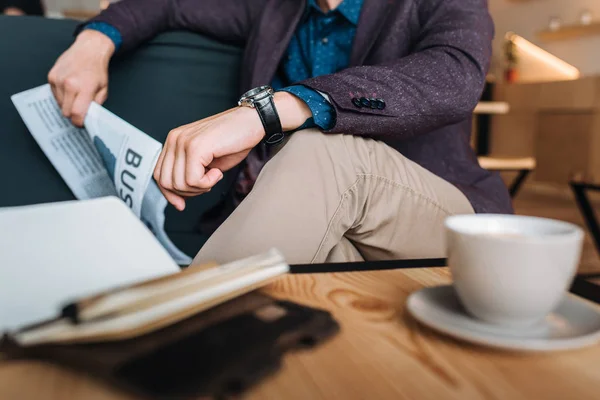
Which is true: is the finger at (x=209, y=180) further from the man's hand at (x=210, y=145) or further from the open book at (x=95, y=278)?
the open book at (x=95, y=278)

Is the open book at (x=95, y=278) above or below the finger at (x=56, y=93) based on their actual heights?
above

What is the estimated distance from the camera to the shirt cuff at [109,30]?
116 cm

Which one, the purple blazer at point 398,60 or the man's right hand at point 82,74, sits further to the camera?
the man's right hand at point 82,74

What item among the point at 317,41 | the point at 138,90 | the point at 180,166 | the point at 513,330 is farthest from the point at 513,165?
the point at 513,330

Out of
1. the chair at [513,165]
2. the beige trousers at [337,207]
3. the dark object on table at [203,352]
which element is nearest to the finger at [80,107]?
the beige trousers at [337,207]

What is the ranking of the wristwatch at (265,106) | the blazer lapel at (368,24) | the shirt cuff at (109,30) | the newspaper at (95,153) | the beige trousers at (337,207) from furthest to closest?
the shirt cuff at (109,30) → the blazer lapel at (368,24) → the newspaper at (95,153) → the wristwatch at (265,106) → the beige trousers at (337,207)

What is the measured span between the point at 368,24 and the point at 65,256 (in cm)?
78

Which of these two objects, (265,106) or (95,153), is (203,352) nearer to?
(265,106)

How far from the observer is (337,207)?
0.67 meters

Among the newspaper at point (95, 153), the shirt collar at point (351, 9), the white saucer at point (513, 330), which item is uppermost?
the shirt collar at point (351, 9)

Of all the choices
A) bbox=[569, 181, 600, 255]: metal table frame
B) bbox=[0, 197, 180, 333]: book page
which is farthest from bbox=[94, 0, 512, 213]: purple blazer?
bbox=[569, 181, 600, 255]: metal table frame

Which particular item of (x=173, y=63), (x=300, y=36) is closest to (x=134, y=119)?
(x=173, y=63)

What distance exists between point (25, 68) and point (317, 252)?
0.87 meters

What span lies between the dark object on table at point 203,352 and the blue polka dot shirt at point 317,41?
0.76m
